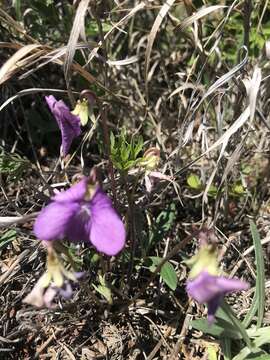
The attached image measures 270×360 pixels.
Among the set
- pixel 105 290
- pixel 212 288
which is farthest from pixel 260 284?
pixel 212 288

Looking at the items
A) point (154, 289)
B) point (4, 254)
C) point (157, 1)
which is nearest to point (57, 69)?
point (157, 1)

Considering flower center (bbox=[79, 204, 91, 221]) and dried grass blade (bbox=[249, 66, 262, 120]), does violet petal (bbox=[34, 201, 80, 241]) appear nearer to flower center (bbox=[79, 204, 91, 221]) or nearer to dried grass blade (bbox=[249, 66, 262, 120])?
flower center (bbox=[79, 204, 91, 221])

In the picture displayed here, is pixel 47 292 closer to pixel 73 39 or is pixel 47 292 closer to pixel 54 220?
pixel 54 220

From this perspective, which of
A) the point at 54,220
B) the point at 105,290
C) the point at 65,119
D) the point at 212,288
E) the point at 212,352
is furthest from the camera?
the point at 212,352

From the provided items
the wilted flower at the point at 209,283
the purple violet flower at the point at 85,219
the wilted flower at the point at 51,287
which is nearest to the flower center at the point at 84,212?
the purple violet flower at the point at 85,219

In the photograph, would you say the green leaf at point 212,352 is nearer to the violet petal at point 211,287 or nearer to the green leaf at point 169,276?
the green leaf at point 169,276

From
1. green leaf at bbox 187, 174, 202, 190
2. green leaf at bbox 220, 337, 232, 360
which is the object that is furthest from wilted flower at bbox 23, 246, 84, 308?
green leaf at bbox 187, 174, 202, 190

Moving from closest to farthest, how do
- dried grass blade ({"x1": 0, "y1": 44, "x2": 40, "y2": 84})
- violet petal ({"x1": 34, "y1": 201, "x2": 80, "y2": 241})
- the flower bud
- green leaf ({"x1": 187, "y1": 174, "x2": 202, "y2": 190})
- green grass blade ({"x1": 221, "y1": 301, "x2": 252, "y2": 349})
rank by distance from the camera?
violet petal ({"x1": 34, "y1": 201, "x2": 80, "y2": 241}), green grass blade ({"x1": 221, "y1": 301, "x2": 252, "y2": 349}), dried grass blade ({"x1": 0, "y1": 44, "x2": 40, "y2": 84}), the flower bud, green leaf ({"x1": 187, "y1": 174, "x2": 202, "y2": 190})
